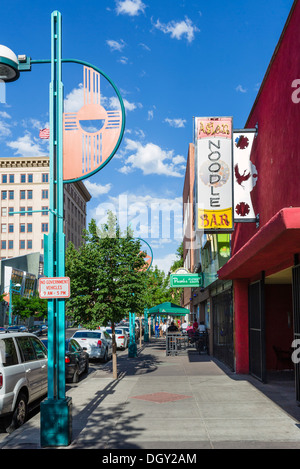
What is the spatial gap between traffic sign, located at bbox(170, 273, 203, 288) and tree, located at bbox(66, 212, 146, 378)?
7786 mm

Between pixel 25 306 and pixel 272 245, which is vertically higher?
pixel 272 245

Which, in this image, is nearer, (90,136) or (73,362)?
(90,136)

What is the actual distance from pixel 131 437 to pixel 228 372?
888 cm

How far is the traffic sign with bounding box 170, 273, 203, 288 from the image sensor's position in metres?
23.2

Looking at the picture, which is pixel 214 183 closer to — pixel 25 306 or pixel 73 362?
pixel 73 362

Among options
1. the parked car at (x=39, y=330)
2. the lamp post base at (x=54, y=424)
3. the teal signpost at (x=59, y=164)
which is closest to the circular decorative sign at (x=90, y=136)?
the teal signpost at (x=59, y=164)

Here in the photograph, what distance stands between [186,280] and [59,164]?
53.6 ft

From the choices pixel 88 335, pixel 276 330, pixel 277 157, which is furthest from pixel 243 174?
pixel 88 335

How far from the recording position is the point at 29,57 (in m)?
8.32

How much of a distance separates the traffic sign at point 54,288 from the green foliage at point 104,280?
22.6 feet

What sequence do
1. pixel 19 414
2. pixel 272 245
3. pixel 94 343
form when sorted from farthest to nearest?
pixel 94 343, pixel 19 414, pixel 272 245

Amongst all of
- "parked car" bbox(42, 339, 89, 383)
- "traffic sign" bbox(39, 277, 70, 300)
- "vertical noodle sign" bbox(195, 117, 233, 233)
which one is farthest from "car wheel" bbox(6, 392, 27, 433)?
"vertical noodle sign" bbox(195, 117, 233, 233)

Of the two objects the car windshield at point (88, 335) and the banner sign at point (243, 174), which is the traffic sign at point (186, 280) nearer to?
the car windshield at point (88, 335)

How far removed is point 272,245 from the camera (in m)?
8.09
